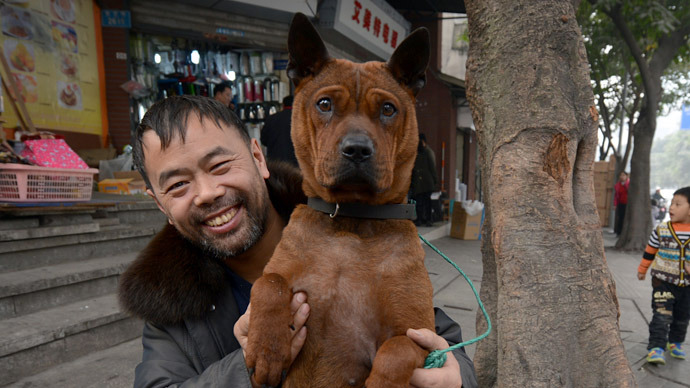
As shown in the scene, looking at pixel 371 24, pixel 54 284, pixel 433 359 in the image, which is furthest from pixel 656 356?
pixel 371 24

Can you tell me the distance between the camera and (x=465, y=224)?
10.1m

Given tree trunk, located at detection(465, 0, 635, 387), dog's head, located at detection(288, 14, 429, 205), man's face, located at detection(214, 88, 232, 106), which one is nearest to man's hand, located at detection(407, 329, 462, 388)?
dog's head, located at detection(288, 14, 429, 205)

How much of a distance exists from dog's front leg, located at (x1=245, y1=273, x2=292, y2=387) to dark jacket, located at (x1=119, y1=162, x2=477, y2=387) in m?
0.43

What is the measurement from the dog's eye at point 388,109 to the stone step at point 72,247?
3.94m

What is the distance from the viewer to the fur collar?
161cm

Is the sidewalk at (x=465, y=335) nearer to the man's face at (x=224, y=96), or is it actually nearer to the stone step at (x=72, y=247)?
the stone step at (x=72, y=247)

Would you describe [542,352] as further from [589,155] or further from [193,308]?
[193,308]

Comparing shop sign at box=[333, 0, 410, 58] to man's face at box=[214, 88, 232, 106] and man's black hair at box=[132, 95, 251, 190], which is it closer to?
man's face at box=[214, 88, 232, 106]

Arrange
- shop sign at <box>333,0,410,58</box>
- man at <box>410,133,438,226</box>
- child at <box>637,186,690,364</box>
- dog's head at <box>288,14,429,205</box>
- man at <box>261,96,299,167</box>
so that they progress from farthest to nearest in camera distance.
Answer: man at <box>410,133,438,226</box> → shop sign at <box>333,0,410,58</box> → man at <box>261,96,299,167</box> → child at <box>637,186,690,364</box> → dog's head at <box>288,14,429,205</box>

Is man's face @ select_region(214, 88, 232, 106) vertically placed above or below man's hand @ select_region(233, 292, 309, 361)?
above

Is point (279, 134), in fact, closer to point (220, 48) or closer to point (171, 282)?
point (171, 282)

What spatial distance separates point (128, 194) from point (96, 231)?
6.53 feet

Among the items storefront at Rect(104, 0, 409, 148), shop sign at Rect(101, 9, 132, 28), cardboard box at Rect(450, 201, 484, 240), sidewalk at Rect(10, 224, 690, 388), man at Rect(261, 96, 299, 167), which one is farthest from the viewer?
cardboard box at Rect(450, 201, 484, 240)

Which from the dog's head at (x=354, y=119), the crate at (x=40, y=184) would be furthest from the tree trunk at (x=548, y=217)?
the crate at (x=40, y=184)
